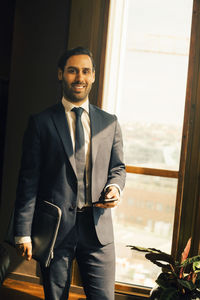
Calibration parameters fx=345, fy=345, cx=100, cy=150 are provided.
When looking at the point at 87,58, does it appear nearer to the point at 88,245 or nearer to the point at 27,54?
the point at 27,54

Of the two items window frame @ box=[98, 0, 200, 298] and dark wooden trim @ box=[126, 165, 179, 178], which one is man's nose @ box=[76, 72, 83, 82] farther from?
dark wooden trim @ box=[126, 165, 179, 178]

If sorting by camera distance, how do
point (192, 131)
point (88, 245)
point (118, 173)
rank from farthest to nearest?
point (192, 131) → point (118, 173) → point (88, 245)

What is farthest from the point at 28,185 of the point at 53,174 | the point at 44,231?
the point at 44,231

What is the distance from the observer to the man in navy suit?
1790 mm

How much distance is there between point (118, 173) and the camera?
6.37 feet

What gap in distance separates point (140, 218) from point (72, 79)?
117cm

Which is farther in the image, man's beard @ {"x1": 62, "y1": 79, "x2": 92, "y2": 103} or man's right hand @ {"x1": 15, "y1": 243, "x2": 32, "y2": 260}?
man's beard @ {"x1": 62, "y1": 79, "x2": 92, "y2": 103}

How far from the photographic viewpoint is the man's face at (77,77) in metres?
1.89

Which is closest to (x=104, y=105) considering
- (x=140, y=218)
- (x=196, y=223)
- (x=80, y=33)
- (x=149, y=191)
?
(x=80, y=33)

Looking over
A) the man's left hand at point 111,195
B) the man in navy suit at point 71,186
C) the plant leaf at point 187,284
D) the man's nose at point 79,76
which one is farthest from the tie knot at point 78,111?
the plant leaf at point 187,284

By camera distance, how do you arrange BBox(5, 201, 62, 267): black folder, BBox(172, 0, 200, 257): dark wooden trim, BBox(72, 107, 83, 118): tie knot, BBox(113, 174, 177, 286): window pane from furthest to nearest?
BBox(113, 174, 177, 286): window pane < BBox(172, 0, 200, 257): dark wooden trim < BBox(72, 107, 83, 118): tie knot < BBox(5, 201, 62, 267): black folder

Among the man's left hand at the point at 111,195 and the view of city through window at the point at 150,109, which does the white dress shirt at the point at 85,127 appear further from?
the view of city through window at the point at 150,109

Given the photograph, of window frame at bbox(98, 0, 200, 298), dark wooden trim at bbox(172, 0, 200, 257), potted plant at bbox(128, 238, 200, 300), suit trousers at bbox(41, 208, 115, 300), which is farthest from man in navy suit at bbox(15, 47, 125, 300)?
dark wooden trim at bbox(172, 0, 200, 257)

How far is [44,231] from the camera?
5.87 ft
